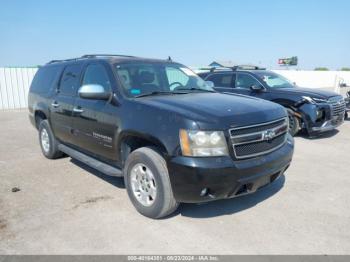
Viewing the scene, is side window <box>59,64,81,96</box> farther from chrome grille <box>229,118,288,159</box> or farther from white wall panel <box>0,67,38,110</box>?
white wall panel <box>0,67,38,110</box>

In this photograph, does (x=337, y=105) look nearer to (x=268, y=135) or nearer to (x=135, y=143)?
(x=268, y=135)

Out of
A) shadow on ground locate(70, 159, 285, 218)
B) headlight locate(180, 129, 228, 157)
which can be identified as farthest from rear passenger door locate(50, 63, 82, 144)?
headlight locate(180, 129, 228, 157)

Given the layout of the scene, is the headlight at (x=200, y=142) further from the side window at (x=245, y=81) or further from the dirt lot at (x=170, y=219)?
the side window at (x=245, y=81)

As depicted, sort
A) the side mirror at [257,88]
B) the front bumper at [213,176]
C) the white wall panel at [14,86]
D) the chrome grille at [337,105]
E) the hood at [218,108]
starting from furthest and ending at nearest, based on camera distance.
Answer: the white wall panel at [14,86] → the side mirror at [257,88] → the chrome grille at [337,105] → the hood at [218,108] → the front bumper at [213,176]

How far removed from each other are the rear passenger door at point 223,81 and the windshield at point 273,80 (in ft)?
2.75

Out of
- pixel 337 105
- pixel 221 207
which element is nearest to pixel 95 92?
pixel 221 207

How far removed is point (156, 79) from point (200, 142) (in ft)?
5.47

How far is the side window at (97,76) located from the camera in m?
4.21

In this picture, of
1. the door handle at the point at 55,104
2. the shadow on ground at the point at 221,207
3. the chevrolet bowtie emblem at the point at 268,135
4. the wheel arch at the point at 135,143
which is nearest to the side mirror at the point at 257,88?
the shadow on ground at the point at 221,207

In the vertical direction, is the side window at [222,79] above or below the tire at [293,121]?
above

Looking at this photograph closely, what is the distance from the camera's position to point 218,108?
3389 mm

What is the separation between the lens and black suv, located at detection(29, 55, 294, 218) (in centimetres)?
308

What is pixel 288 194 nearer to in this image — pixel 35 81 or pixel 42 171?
pixel 42 171

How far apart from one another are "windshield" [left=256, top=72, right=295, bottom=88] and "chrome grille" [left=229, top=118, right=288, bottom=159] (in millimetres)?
5090
